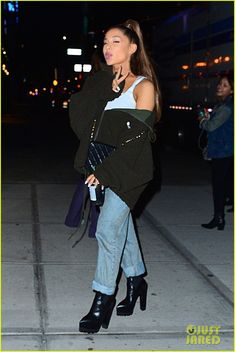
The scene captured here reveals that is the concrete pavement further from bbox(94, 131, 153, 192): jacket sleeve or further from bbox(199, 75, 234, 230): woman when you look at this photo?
bbox(94, 131, 153, 192): jacket sleeve

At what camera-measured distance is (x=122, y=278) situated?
17.3ft

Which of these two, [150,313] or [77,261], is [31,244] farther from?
[150,313]

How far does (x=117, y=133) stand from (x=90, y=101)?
0.98 feet

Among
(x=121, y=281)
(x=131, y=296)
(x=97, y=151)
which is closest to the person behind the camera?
(x=97, y=151)

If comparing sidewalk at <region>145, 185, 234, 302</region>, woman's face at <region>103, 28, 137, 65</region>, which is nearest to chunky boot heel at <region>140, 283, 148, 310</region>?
sidewalk at <region>145, 185, 234, 302</region>

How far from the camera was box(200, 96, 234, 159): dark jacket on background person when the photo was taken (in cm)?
666

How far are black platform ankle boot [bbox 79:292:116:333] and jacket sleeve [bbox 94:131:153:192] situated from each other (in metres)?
0.79

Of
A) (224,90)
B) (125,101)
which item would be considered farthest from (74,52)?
(125,101)

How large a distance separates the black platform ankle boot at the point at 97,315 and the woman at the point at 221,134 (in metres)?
3.16

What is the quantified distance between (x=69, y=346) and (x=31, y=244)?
260 cm

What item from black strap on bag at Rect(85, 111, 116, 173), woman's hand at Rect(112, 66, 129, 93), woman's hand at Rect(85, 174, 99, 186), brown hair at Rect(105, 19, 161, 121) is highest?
brown hair at Rect(105, 19, 161, 121)

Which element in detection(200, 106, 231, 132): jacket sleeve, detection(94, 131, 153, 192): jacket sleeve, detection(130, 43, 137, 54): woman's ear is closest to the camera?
detection(94, 131, 153, 192): jacket sleeve

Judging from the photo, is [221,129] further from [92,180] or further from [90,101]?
[92,180]

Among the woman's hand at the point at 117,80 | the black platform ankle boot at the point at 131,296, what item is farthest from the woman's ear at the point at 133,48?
the black platform ankle boot at the point at 131,296
